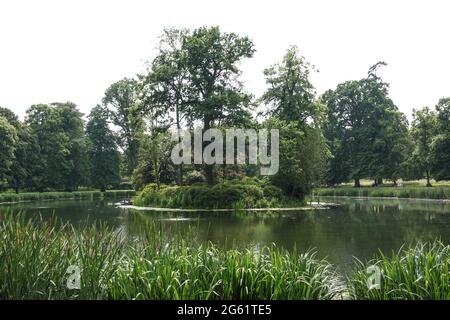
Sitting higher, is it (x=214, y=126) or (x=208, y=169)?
(x=214, y=126)

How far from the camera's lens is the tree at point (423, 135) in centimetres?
4697

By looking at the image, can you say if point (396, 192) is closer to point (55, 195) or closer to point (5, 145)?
point (55, 195)

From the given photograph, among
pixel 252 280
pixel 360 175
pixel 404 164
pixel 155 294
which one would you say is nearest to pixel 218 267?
pixel 252 280

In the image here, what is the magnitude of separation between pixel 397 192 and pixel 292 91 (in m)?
14.8

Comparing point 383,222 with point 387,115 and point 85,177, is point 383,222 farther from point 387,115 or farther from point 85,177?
point 85,177

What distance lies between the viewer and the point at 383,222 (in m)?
21.4

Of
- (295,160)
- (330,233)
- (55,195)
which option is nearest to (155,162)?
(295,160)

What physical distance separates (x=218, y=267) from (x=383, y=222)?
56.5ft

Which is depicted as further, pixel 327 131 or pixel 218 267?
pixel 327 131

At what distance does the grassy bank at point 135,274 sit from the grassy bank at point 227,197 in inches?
963

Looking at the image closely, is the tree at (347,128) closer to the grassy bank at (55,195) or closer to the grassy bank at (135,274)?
the grassy bank at (55,195)

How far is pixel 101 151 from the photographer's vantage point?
66.6 m

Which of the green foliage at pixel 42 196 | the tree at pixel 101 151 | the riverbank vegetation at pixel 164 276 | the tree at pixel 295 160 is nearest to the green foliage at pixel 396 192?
the tree at pixel 295 160
